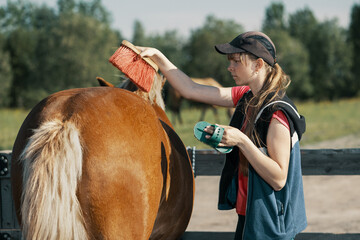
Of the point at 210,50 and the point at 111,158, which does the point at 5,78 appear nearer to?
the point at 210,50

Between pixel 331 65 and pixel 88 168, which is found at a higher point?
pixel 88 168

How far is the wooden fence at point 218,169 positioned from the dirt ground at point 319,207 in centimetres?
195

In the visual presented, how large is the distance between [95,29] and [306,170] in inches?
1791

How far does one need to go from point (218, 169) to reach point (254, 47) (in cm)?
175

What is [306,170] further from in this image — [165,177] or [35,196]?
[35,196]

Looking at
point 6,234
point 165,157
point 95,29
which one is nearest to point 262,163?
point 165,157

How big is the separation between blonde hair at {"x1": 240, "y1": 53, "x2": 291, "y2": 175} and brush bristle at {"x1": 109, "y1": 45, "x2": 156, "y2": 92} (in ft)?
2.44

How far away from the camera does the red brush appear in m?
2.63

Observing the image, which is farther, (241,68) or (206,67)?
(206,67)

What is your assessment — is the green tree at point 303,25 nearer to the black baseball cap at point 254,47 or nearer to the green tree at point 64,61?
the green tree at point 64,61

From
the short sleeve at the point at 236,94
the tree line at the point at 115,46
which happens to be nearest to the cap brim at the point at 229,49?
the short sleeve at the point at 236,94

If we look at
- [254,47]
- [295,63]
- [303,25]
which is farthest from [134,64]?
[303,25]

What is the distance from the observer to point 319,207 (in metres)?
6.57

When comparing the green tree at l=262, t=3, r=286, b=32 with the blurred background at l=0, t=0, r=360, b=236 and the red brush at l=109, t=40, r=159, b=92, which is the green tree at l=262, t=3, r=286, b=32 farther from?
the red brush at l=109, t=40, r=159, b=92
